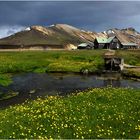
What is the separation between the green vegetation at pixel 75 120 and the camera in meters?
20.6

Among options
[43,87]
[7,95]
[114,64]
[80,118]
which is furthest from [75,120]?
[114,64]

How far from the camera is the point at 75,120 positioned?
23.3 metres

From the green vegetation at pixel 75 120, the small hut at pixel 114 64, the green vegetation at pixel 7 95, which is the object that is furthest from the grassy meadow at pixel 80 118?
the small hut at pixel 114 64

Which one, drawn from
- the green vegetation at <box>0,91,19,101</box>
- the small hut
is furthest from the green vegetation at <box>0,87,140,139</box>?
the small hut

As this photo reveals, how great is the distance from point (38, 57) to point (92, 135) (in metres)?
88.7

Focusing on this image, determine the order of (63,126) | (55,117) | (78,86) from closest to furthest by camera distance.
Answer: (63,126)
(55,117)
(78,86)

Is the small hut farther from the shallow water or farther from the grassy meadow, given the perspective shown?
the grassy meadow

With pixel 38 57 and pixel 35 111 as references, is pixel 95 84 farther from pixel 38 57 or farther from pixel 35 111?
pixel 38 57

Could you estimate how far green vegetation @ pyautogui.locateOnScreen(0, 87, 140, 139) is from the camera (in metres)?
20.6

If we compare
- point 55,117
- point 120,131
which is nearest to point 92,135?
point 120,131

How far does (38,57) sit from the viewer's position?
10819 centimetres

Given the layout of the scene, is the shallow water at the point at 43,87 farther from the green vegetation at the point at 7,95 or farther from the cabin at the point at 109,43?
the cabin at the point at 109,43

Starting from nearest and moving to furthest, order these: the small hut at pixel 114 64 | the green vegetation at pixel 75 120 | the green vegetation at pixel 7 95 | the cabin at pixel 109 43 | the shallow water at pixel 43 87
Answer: the green vegetation at pixel 75 120 < the green vegetation at pixel 7 95 < the shallow water at pixel 43 87 < the small hut at pixel 114 64 < the cabin at pixel 109 43

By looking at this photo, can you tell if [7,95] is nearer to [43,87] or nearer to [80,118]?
[43,87]
